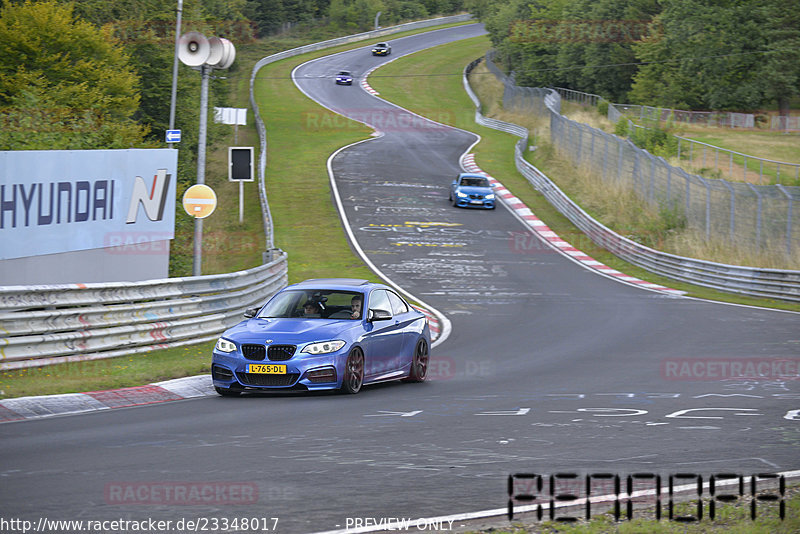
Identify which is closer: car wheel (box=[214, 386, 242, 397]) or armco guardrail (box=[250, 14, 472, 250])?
car wheel (box=[214, 386, 242, 397])

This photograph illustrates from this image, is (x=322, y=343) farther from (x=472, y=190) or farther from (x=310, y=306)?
(x=472, y=190)

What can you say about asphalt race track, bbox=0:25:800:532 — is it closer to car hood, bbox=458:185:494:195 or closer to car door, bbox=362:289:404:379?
car door, bbox=362:289:404:379

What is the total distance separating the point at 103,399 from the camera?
37.9ft

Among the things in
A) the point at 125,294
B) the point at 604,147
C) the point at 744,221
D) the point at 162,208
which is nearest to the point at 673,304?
the point at 744,221

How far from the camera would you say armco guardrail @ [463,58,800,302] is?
27078mm

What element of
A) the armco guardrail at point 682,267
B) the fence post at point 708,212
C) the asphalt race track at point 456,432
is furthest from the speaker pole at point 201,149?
the fence post at point 708,212

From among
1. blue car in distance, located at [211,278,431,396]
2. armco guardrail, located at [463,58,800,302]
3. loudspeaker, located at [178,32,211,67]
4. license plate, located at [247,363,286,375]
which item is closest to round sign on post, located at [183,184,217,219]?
loudspeaker, located at [178,32,211,67]

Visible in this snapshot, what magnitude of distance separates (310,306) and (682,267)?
67.9 ft

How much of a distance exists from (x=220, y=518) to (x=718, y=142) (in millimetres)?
59459

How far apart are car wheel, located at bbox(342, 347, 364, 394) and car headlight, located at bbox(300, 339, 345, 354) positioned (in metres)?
0.26

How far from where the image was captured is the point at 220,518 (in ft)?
20.2

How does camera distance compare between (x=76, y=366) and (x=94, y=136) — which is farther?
(x=94, y=136)

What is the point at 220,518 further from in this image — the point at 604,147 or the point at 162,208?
the point at 604,147

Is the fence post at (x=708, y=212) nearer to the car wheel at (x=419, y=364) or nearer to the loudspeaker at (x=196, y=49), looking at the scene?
the loudspeaker at (x=196, y=49)
